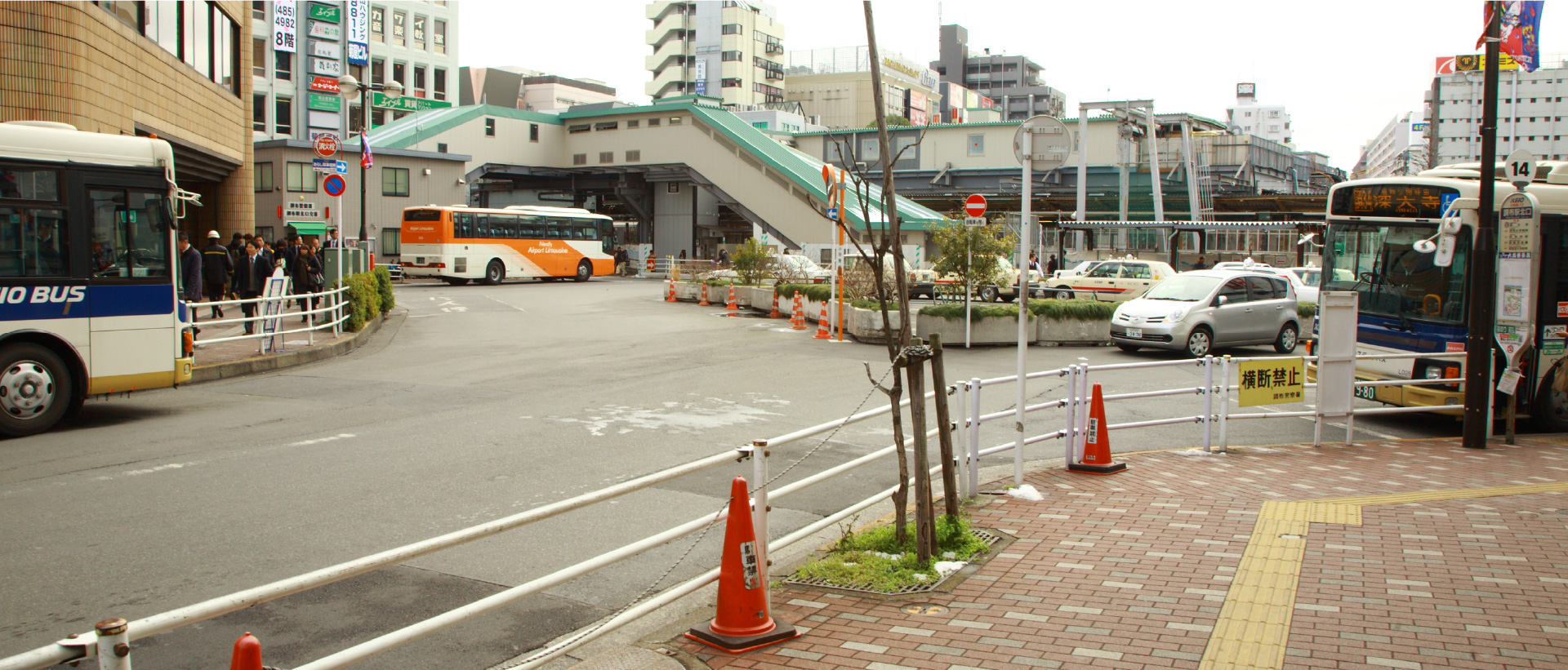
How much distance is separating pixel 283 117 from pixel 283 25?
5.46m

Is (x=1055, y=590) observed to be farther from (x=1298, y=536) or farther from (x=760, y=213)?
(x=760, y=213)

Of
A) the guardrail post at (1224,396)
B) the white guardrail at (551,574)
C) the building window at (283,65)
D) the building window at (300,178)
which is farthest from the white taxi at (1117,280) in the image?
the building window at (283,65)

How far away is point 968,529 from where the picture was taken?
20.7 ft

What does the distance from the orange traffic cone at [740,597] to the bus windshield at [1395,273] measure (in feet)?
34.1

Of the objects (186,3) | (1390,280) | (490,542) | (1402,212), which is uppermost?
(186,3)

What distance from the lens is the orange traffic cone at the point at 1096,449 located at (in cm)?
840

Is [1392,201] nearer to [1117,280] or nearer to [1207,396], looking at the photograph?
[1207,396]

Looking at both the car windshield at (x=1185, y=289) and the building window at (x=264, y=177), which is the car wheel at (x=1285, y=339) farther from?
the building window at (x=264, y=177)

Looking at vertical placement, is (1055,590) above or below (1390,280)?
below

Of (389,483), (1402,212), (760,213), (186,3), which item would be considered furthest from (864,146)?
(389,483)

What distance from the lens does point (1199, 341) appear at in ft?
60.2

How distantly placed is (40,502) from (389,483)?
2.34m

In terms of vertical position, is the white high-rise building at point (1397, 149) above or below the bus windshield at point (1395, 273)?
above

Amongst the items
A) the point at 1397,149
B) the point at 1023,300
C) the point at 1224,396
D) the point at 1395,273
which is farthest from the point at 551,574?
the point at 1397,149
